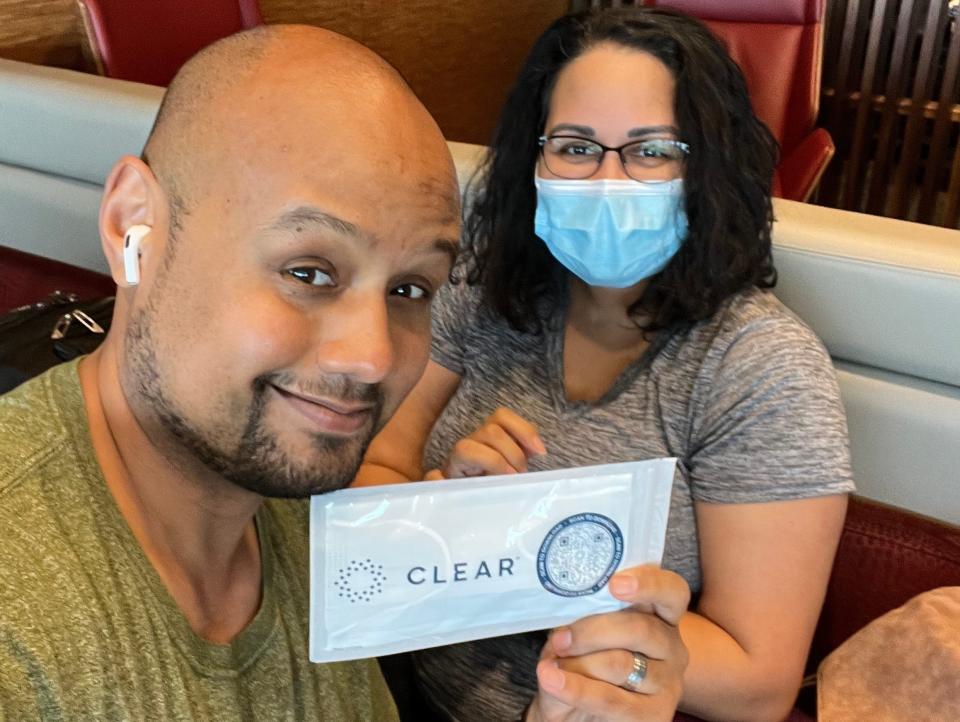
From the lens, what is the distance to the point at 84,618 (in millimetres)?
660

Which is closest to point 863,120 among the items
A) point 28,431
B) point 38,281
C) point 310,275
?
point 38,281

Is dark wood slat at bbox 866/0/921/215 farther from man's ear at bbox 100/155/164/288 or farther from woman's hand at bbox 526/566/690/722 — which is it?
man's ear at bbox 100/155/164/288

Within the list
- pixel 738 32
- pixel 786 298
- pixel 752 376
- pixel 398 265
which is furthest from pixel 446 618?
pixel 738 32

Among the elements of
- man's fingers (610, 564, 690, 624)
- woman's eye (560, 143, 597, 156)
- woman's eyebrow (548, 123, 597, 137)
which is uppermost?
woman's eyebrow (548, 123, 597, 137)

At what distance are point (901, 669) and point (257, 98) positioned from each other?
2.94 feet

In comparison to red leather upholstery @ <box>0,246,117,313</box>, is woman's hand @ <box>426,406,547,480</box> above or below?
above

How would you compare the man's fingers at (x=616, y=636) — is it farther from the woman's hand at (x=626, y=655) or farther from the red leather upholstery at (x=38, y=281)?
the red leather upholstery at (x=38, y=281)

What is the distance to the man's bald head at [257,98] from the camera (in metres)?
0.72

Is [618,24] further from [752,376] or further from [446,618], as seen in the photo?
[446,618]

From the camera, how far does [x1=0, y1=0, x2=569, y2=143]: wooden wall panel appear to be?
2.68m

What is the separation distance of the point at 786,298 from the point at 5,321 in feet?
3.76

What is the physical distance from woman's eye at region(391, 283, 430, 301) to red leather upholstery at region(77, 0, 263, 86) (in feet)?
6.35

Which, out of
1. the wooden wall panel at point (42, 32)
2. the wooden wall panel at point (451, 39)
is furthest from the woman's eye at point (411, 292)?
the wooden wall panel at point (451, 39)

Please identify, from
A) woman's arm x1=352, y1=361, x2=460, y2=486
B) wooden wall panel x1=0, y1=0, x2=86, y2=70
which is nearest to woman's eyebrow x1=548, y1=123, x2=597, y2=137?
woman's arm x1=352, y1=361, x2=460, y2=486
